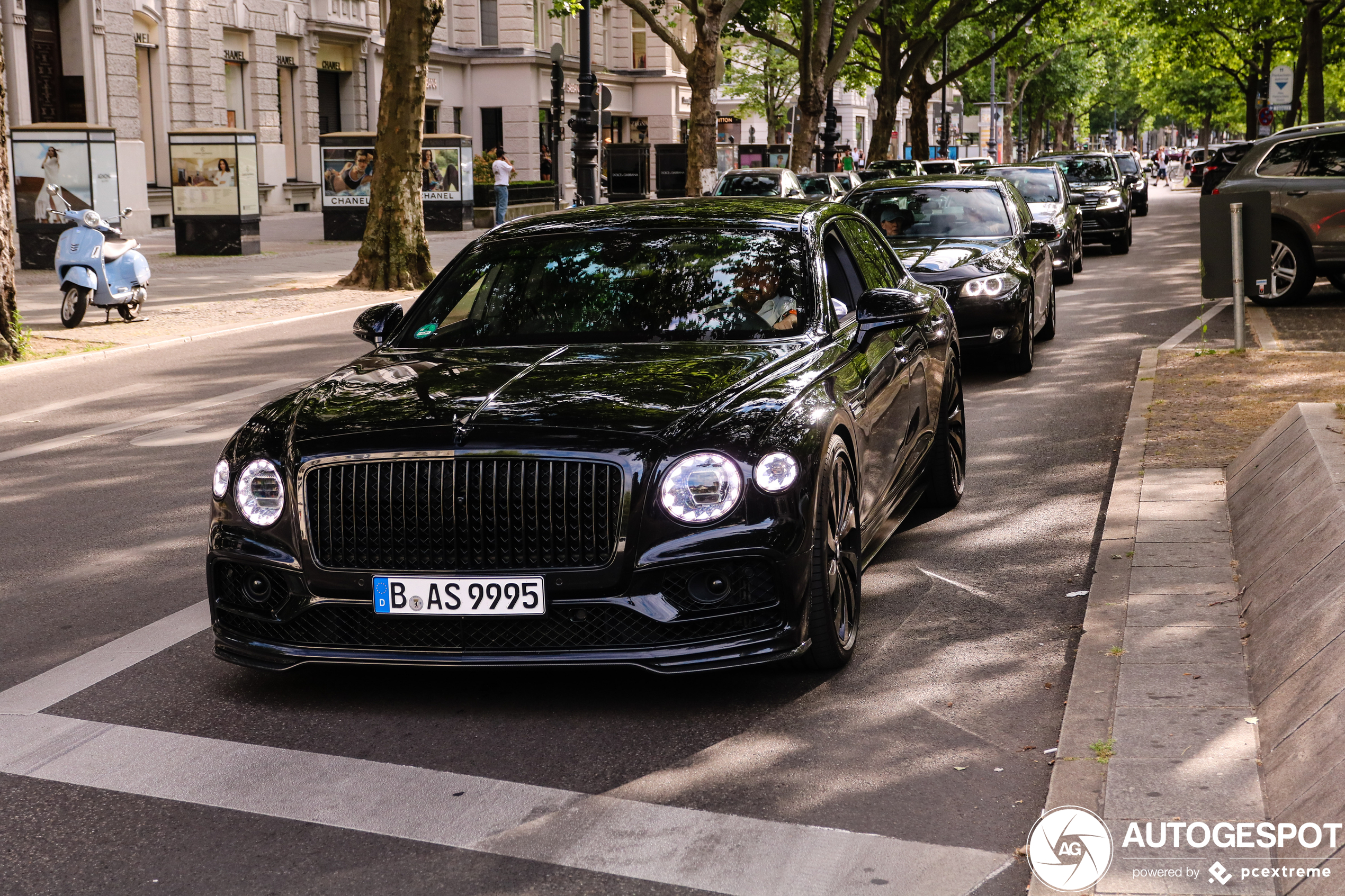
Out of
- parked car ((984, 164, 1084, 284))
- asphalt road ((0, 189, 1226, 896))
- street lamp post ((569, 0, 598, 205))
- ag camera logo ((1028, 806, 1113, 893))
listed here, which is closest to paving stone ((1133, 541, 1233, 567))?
asphalt road ((0, 189, 1226, 896))

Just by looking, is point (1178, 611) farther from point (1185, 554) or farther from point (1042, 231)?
point (1042, 231)

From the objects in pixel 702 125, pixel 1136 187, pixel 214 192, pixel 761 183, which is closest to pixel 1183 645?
pixel 761 183

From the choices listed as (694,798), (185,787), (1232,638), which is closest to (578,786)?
(694,798)

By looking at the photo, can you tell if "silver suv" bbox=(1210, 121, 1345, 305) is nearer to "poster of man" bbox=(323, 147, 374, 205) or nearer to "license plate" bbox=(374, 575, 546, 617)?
"license plate" bbox=(374, 575, 546, 617)

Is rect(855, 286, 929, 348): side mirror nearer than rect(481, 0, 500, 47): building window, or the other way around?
rect(855, 286, 929, 348): side mirror

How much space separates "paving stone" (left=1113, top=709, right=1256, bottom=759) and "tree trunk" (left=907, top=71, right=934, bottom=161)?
51597 mm

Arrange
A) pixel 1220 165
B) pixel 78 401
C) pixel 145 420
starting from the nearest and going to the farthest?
1. pixel 145 420
2. pixel 78 401
3. pixel 1220 165

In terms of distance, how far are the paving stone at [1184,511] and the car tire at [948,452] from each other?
0.91 metres

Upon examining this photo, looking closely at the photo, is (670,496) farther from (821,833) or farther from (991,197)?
(991,197)

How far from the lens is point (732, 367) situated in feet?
17.5

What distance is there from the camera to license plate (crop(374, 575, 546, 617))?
15.3 ft

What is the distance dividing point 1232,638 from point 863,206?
992 centimetres

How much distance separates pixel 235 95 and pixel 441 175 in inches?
376

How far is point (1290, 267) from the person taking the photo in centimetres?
1641
